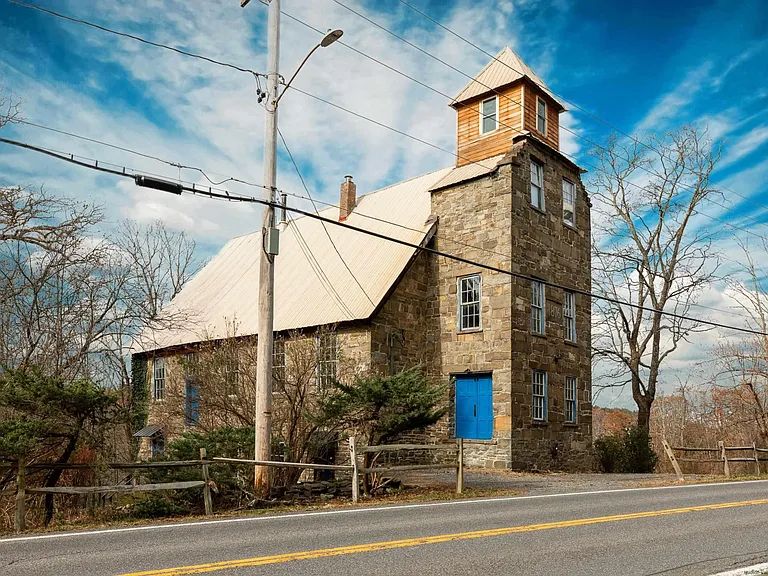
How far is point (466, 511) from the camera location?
1095 cm

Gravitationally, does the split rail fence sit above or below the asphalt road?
above

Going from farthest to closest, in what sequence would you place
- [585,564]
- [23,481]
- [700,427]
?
[700,427] < [23,481] < [585,564]

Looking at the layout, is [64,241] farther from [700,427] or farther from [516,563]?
[700,427]

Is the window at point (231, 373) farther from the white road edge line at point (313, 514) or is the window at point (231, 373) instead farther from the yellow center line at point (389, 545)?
the yellow center line at point (389, 545)

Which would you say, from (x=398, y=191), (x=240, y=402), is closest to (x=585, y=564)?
(x=240, y=402)

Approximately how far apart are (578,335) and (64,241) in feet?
53.2

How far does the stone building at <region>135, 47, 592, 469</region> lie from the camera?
69.1ft

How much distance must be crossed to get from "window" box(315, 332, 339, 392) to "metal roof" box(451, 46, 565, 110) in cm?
995

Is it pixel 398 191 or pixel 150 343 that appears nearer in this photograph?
pixel 398 191

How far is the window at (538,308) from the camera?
22328 mm

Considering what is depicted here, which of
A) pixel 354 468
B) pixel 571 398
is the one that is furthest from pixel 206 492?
pixel 571 398

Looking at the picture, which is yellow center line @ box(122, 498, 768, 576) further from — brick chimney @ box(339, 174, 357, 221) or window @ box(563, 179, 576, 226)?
brick chimney @ box(339, 174, 357, 221)

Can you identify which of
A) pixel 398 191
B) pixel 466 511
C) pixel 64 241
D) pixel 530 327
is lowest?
pixel 466 511

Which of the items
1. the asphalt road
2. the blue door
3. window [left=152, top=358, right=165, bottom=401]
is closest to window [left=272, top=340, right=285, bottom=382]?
the blue door
